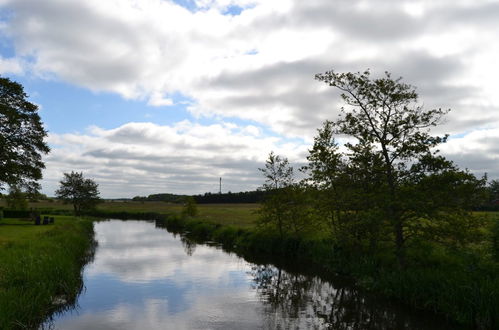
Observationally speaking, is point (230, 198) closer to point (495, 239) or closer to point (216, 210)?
point (216, 210)

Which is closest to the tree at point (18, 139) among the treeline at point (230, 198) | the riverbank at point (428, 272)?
the riverbank at point (428, 272)

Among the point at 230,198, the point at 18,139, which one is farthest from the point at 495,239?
the point at 230,198

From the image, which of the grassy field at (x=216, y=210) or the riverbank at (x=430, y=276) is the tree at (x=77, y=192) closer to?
the grassy field at (x=216, y=210)

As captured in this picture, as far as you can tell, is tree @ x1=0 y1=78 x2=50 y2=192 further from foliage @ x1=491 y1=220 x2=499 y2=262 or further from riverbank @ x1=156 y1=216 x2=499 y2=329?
foliage @ x1=491 y1=220 x2=499 y2=262

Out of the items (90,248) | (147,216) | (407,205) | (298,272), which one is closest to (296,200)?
(298,272)

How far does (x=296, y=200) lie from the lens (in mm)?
32938

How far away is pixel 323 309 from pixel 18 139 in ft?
117

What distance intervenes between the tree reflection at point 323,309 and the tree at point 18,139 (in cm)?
2890

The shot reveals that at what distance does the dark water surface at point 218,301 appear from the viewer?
48.7 feet

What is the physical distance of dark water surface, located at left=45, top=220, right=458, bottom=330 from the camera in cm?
1484

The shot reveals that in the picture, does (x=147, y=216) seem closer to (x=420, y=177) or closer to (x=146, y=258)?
(x=146, y=258)

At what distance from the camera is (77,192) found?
263 ft

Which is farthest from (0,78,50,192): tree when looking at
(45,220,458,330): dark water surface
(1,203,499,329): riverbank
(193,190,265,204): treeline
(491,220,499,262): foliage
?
(193,190,265,204): treeline

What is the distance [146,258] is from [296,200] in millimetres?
13609
